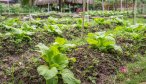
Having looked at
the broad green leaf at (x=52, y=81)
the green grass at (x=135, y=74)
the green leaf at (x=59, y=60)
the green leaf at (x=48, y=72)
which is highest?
the green leaf at (x=59, y=60)

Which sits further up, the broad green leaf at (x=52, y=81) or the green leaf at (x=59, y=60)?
the green leaf at (x=59, y=60)

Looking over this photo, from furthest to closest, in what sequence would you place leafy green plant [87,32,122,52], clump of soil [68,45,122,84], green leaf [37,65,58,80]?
leafy green plant [87,32,122,52], clump of soil [68,45,122,84], green leaf [37,65,58,80]

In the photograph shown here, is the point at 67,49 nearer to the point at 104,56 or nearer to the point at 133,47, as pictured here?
the point at 104,56

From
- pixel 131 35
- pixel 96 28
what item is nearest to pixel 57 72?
pixel 131 35

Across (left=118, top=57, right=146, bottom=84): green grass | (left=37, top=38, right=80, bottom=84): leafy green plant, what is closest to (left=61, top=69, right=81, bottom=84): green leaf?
(left=37, top=38, right=80, bottom=84): leafy green plant

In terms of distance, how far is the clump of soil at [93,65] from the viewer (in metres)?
5.70

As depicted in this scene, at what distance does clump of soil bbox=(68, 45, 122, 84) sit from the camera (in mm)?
5699

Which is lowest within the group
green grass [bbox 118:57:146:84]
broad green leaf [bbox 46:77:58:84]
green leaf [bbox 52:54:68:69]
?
green grass [bbox 118:57:146:84]

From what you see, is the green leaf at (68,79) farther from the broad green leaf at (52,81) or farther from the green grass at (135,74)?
the green grass at (135,74)

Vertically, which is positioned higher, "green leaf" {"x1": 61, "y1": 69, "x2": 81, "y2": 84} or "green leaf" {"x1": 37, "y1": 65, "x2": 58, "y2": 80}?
"green leaf" {"x1": 37, "y1": 65, "x2": 58, "y2": 80}

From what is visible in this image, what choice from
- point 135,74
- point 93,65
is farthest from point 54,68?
point 135,74

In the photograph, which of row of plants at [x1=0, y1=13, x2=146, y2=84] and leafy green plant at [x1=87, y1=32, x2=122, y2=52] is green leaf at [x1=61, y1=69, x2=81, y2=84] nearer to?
row of plants at [x1=0, y1=13, x2=146, y2=84]

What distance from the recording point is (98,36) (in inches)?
272

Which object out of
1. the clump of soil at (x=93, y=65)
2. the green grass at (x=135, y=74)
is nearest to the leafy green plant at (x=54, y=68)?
the clump of soil at (x=93, y=65)
